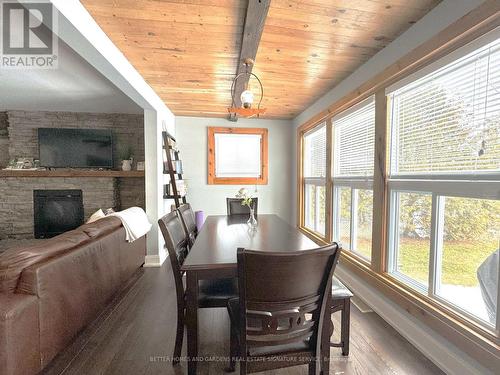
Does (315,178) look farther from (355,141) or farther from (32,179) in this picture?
(32,179)

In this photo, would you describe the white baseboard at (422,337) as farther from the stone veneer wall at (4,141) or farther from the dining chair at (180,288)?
the stone veneer wall at (4,141)

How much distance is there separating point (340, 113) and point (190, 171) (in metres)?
2.69

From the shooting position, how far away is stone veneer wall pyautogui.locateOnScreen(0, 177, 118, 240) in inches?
160

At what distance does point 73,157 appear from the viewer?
13.5ft

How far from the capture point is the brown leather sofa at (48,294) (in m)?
1.19

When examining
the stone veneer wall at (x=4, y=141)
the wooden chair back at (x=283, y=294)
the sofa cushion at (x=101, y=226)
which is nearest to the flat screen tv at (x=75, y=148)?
the stone veneer wall at (x=4, y=141)

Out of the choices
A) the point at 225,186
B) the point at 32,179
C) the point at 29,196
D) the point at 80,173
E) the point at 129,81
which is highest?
the point at 129,81

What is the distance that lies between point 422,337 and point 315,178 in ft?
7.61

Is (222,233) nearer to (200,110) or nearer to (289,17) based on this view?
(289,17)

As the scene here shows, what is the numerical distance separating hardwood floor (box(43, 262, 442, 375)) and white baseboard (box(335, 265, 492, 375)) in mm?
51

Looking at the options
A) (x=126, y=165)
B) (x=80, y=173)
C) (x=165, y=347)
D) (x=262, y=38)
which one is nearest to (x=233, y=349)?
(x=165, y=347)

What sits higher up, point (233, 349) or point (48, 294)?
point (48, 294)

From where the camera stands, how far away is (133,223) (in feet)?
8.71

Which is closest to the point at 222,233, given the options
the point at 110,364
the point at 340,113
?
the point at 110,364
